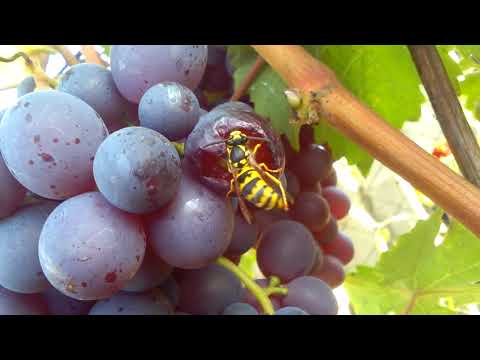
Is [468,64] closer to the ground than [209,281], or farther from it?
farther from it

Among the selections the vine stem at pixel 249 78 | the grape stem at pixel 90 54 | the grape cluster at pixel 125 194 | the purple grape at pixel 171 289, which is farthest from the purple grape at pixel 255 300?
the grape stem at pixel 90 54

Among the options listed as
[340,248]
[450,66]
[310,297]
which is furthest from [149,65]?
[340,248]

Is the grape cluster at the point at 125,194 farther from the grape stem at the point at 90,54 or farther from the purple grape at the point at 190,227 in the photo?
the grape stem at the point at 90,54

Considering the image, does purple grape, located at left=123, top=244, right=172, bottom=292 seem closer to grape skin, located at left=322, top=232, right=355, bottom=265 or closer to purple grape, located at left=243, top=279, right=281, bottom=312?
purple grape, located at left=243, top=279, right=281, bottom=312
